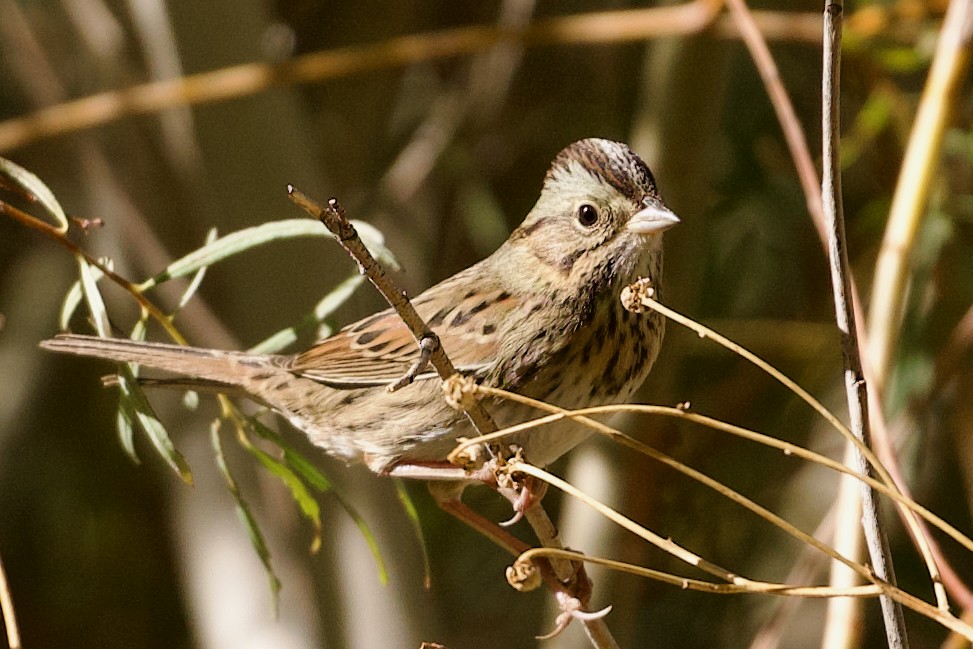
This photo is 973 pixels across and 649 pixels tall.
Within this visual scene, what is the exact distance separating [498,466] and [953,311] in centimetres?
162

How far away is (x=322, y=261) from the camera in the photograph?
211 cm

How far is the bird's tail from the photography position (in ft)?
4.82

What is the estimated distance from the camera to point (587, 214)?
1.67 meters

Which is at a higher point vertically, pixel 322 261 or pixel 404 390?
pixel 322 261

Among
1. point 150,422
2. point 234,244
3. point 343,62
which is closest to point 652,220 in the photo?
point 234,244

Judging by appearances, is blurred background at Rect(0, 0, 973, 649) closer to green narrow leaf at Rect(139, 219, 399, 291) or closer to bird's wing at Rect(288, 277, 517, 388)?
bird's wing at Rect(288, 277, 517, 388)

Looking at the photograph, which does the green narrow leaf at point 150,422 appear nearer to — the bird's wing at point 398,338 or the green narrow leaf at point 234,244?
the green narrow leaf at point 234,244

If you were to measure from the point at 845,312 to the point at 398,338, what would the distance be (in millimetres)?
953

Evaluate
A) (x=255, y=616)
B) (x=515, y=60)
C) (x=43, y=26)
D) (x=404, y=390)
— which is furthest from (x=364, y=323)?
(x=43, y=26)

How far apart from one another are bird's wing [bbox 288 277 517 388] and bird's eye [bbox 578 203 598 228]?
142 mm

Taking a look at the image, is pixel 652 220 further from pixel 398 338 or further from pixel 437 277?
pixel 437 277

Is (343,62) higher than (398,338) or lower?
higher

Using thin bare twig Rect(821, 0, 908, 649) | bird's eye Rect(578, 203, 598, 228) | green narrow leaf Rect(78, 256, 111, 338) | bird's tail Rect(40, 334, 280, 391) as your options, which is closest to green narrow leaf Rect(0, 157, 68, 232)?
green narrow leaf Rect(78, 256, 111, 338)

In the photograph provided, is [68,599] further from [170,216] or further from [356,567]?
[356,567]
